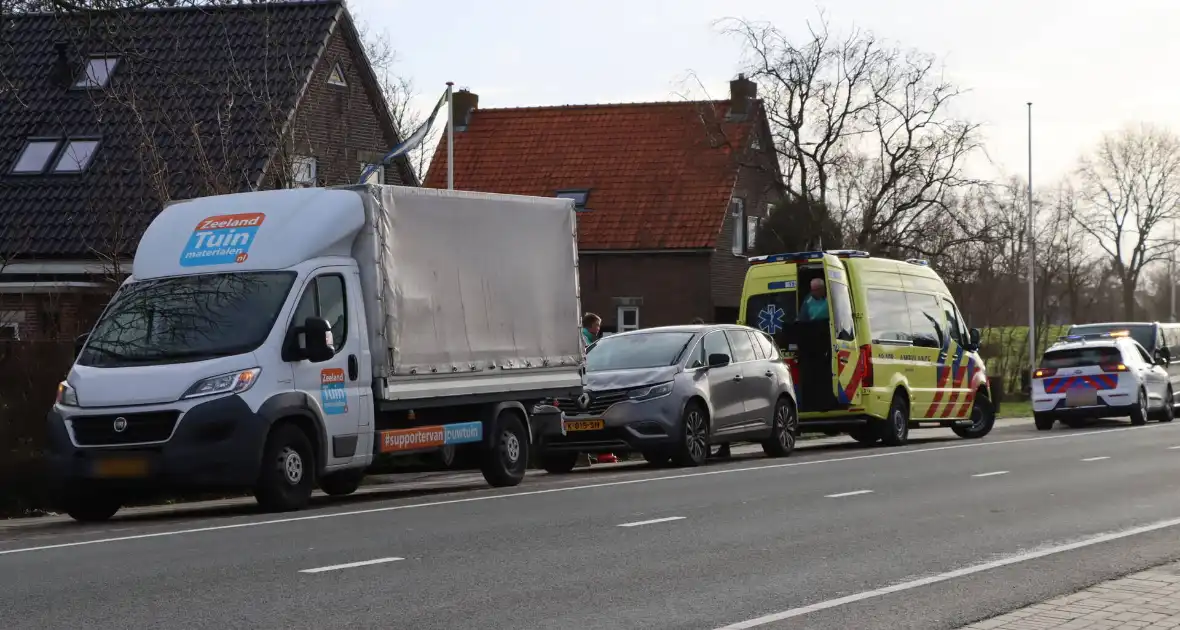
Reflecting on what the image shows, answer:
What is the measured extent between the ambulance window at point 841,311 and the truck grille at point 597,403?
454 cm

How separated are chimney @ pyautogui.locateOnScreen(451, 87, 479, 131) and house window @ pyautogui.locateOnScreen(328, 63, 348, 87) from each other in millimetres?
14874

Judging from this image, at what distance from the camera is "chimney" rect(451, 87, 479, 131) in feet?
173

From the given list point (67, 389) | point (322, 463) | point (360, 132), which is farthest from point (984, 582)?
point (360, 132)

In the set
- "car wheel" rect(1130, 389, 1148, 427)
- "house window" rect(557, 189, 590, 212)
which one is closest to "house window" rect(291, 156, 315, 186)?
"car wheel" rect(1130, 389, 1148, 427)

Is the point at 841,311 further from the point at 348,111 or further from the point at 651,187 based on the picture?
the point at 651,187

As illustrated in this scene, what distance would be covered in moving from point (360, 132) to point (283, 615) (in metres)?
30.2

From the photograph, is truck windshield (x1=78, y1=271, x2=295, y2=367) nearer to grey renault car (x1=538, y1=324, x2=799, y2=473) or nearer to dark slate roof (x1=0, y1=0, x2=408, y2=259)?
grey renault car (x1=538, y1=324, x2=799, y2=473)

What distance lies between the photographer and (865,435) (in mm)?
25219

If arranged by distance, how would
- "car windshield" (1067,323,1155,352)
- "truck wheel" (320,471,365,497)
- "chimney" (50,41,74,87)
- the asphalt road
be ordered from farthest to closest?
"car windshield" (1067,323,1155,352) < "chimney" (50,41,74,87) < "truck wheel" (320,471,365,497) < the asphalt road

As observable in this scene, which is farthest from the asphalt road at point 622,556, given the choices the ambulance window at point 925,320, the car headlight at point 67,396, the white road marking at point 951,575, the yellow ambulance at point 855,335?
the ambulance window at point 925,320

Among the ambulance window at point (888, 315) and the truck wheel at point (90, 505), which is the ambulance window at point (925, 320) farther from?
the truck wheel at point (90, 505)

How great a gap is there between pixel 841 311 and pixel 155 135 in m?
13.5

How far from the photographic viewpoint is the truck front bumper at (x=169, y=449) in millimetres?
14062

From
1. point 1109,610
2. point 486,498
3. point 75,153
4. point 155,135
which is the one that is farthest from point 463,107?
point 1109,610
